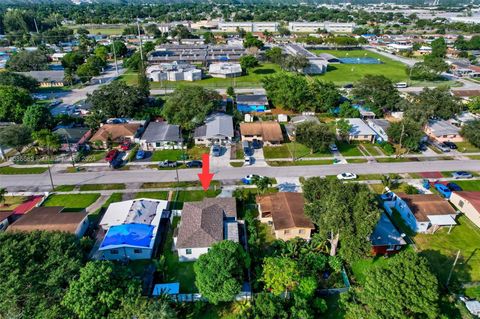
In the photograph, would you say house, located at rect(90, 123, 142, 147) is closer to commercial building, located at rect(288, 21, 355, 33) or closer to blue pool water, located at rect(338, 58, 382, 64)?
blue pool water, located at rect(338, 58, 382, 64)

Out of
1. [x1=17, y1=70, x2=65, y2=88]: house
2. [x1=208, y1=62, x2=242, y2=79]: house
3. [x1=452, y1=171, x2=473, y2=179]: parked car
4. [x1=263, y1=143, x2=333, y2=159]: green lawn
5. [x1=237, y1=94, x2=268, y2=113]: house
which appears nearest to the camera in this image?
[x1=452, y1=171, x2=473, y2=179]: parked car

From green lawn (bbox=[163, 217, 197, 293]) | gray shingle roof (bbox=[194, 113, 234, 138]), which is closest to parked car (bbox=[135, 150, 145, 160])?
gray shingle roof (bbox=[194, 113, 234, 138])

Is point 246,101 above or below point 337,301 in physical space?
above

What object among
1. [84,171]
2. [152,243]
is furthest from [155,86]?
[152,243]

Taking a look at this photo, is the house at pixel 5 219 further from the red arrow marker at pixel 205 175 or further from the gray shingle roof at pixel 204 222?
the red arrow marker at pixel 205 175

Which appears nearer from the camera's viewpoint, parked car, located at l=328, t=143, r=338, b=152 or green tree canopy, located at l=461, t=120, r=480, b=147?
green tree canopy, located at l=461, t=120, r=480, b=147

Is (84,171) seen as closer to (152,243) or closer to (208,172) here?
(208,172)
